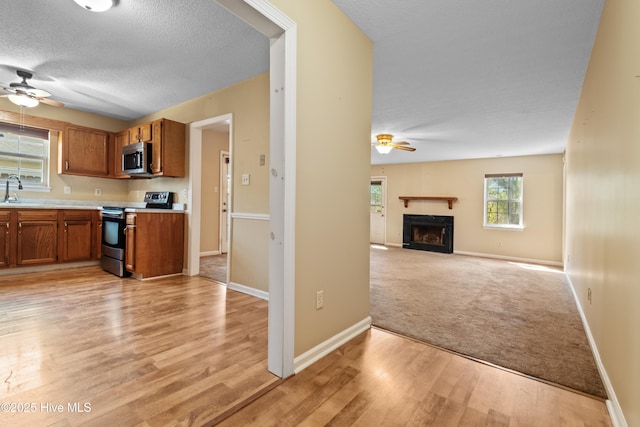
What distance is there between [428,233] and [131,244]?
6.60 metres

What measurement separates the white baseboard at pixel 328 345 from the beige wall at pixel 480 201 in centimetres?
564

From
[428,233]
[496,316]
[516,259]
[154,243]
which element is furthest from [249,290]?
[516,259]

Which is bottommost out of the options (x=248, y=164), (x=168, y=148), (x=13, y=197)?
(x=13, y=197)

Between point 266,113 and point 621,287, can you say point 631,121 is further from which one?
point 266,113

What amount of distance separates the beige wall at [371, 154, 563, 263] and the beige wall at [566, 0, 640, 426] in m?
4.56

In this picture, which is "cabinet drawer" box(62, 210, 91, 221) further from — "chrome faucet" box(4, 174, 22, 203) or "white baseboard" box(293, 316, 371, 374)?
"white baseboard" box(293, 316, 371, 374)

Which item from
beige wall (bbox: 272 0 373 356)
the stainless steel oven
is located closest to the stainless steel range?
the stainless steel oven

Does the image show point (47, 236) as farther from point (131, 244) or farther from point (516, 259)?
point (516, 259)

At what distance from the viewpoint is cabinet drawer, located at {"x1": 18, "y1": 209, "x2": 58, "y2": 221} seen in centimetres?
366

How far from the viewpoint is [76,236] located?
410 centimetres

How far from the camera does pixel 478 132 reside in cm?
464

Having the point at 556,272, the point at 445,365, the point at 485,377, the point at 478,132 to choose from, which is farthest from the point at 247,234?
the point at 556,272

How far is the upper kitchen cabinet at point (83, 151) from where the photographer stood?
4238 mm

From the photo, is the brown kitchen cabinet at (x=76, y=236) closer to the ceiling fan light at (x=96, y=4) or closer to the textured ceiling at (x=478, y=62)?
the ceiling fan light at (x=96, y=4)
